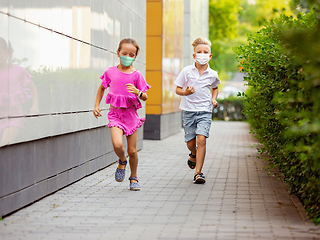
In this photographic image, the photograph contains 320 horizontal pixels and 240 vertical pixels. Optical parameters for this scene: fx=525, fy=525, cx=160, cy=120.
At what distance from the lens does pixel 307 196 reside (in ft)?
17.2

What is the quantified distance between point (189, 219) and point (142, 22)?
27.3 feet

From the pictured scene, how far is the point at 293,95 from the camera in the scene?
4.98m

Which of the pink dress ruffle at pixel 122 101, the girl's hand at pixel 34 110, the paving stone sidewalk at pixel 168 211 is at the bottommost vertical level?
the paving stone sidewalk at pixel 168 211

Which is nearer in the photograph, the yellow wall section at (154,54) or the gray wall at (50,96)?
the gray wall at (50,96)

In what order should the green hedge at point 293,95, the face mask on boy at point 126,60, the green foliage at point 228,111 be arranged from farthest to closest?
the green foliage at point 228,111
the face mask on boy at point 126,60
the green hedge at point 293,95

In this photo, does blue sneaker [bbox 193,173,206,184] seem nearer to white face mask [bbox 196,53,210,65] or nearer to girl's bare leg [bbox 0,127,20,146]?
white face mask [bbox 196,53,210,65]

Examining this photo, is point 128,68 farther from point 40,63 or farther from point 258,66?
point 258,66

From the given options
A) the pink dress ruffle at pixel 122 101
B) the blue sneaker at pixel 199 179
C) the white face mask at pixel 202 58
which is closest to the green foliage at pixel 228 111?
the white face mask at pixel 202 58

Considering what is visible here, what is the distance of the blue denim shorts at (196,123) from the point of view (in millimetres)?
7430

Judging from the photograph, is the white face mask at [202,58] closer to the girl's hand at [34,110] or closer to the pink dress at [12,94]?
the girl's hand at [34,110]

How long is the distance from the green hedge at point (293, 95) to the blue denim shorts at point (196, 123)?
817 millimetres

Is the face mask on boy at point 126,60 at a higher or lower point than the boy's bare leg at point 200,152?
higher

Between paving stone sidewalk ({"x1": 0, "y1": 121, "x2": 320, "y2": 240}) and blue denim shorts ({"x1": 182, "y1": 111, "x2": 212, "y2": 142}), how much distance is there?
712mm

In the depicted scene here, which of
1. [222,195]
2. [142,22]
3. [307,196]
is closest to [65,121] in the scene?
[222,195]
